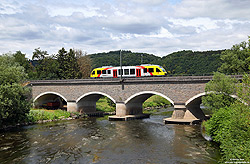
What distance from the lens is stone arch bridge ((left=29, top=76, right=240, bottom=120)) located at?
130 ft

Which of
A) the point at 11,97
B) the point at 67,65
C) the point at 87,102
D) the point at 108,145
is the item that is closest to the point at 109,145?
the point at 108,145

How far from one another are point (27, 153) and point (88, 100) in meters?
29.1

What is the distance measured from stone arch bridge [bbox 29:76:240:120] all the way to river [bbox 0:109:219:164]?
15.7ft

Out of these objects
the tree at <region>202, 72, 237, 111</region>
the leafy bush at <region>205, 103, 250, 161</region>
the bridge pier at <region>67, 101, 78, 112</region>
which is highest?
the tree at <region>202, 72, 237, 111</region>

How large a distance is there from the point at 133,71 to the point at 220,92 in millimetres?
19496

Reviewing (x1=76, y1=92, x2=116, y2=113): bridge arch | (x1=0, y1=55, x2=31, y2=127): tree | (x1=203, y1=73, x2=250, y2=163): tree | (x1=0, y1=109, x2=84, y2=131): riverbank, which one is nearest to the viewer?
(x1=203, y1=73, x2=250, y2=163): tree

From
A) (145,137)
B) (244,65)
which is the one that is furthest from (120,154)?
(244,65)

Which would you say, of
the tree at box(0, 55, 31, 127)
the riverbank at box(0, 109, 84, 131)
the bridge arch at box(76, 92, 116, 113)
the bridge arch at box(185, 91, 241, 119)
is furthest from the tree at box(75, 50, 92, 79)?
the bridge arch at box(185, 91, 241, 119)

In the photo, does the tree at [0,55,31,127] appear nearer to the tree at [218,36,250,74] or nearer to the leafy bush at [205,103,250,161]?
the leafy bush at [205,103,250,161]

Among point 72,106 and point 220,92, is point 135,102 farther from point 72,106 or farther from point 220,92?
point 220,92

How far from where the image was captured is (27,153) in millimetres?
24984

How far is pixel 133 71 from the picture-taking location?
49.1m

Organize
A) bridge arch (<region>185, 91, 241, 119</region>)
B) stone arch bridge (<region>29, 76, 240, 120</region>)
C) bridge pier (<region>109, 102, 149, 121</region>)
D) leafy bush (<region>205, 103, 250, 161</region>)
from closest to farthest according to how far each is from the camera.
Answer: leafy bush (<region>205, 103, 250, 161</region>)
bridge arch (<region>185, 91, 241, 119</region>)
stone arch bridge (<region>29, 76, 240, 120</region>)
bridge pier (<region>109, 102, 149, 121</region>)

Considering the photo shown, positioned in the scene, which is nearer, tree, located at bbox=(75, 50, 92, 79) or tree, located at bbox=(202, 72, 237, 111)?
tree, located at bbox=(202, 72, 237, 111)
